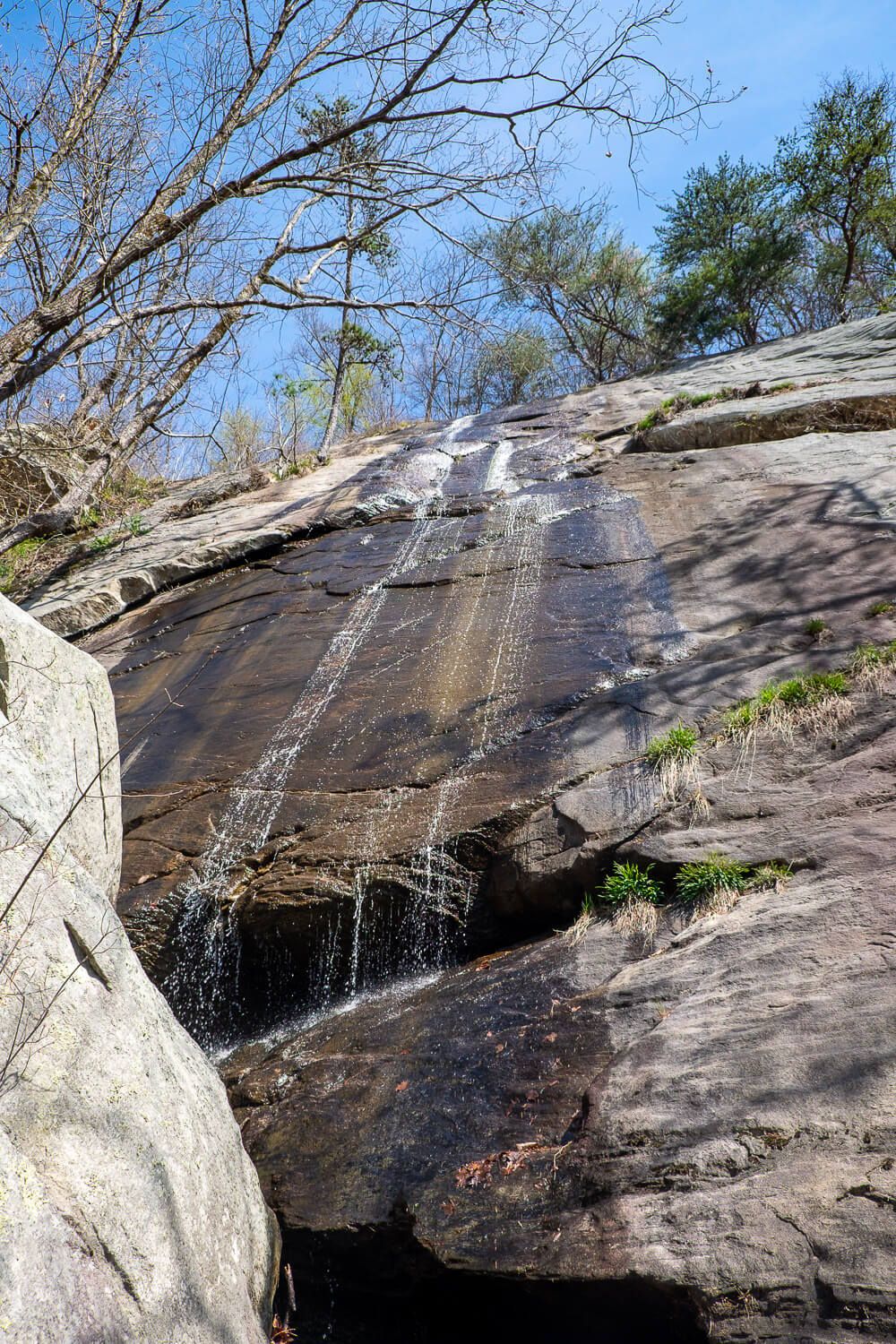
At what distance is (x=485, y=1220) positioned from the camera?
3.51 meters

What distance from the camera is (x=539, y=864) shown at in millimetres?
5352

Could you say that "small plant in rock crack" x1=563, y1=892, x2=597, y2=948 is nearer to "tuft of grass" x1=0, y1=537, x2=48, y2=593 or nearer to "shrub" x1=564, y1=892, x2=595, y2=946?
"shrub" x1=564, y1=892, x2=595, y2=946

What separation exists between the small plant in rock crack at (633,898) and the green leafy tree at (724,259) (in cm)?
1746

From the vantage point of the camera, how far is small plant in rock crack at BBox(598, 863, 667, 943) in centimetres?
471

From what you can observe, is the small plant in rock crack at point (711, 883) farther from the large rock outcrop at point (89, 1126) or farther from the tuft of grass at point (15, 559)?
the tuft of grass at point (15, 559)

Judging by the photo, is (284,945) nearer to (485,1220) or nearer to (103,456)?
(485,1220)

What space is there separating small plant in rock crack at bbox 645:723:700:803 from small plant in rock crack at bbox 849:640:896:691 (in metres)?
1.05

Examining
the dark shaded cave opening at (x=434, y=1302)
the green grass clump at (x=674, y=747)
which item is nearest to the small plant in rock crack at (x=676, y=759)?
the green grass clump at (x=674, y=747)

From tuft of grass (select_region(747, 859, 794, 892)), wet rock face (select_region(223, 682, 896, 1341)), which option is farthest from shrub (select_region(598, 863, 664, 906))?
tuft of grass (select_region(747, 859, 794, 892))

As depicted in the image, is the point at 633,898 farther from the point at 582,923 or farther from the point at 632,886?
the point at 582,923

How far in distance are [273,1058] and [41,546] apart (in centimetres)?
899

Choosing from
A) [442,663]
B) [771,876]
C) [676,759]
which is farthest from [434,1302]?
[442,663]

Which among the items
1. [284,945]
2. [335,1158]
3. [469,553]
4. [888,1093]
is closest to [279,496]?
[469,553]

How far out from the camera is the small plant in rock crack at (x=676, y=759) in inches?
212
